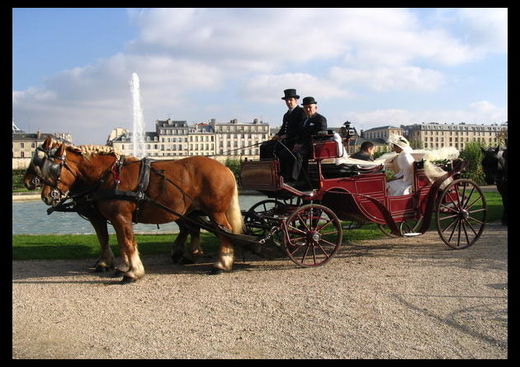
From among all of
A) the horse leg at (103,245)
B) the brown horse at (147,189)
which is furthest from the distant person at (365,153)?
the horse leg at (103,245)

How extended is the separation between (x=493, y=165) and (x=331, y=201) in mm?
5563

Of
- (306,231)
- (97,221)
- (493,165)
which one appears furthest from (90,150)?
(493,165)

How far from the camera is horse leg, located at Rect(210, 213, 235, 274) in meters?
6.97

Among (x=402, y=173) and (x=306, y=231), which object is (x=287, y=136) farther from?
(x=402, y=173)

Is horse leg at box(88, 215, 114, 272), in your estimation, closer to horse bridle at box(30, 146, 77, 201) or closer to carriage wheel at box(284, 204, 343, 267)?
horse bridle at box(30, 146, 77, 201)

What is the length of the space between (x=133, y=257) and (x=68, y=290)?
0.95 m

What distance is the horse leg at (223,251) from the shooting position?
6.97m

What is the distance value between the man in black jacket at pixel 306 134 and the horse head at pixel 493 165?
5.91 meters

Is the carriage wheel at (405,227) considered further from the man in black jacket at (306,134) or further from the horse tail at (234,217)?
the horse tail at (234,217)

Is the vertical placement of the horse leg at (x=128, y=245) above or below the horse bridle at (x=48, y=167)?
below

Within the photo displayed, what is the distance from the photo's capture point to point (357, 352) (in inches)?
160

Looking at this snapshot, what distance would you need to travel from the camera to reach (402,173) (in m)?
8.54
